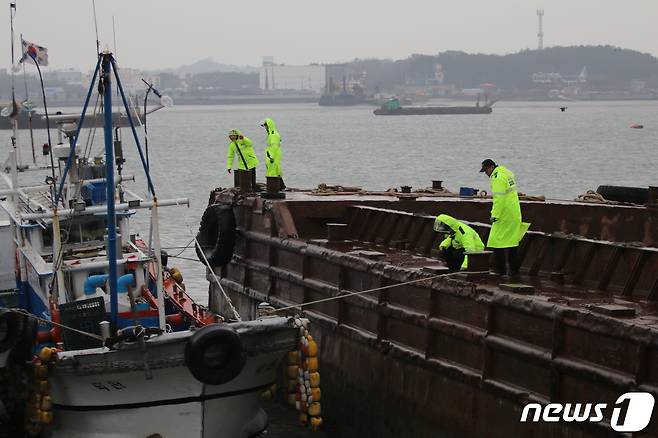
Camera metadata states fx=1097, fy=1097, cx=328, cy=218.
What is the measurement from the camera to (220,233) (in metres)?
19.3

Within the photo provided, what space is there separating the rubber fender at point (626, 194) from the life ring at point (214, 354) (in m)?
9.51

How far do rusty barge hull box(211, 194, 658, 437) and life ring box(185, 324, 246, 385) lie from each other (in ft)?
7.56

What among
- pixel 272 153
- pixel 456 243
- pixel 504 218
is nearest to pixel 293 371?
pixel 456 243

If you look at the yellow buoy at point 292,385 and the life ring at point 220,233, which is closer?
the yellow buoy at point 292,385

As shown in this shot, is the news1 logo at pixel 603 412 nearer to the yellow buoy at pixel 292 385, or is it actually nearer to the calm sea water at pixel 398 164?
the yellow buoy at pixel 292 385

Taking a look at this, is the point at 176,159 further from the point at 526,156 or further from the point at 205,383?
the point at 205,383

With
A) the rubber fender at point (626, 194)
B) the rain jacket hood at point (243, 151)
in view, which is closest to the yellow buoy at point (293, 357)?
the rain jacket hood at point (243, 151)

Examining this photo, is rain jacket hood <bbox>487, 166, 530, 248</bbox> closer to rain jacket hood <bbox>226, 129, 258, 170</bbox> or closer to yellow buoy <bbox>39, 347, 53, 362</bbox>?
yellow buoy <bbox>39, 347, 53, 362</bbox>

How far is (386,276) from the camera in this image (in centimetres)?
1452

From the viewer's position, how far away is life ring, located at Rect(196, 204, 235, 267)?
63.3 ft

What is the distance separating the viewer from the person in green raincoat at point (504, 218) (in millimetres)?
13562

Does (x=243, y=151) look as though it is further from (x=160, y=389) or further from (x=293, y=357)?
(x=160, y=389)

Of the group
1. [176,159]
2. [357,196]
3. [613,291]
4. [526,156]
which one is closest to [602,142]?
[526,156]

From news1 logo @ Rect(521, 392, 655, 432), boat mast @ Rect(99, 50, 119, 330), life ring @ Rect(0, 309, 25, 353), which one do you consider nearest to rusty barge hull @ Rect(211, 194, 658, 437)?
news1 logo @ Rect(521, 392, 655, 432)
